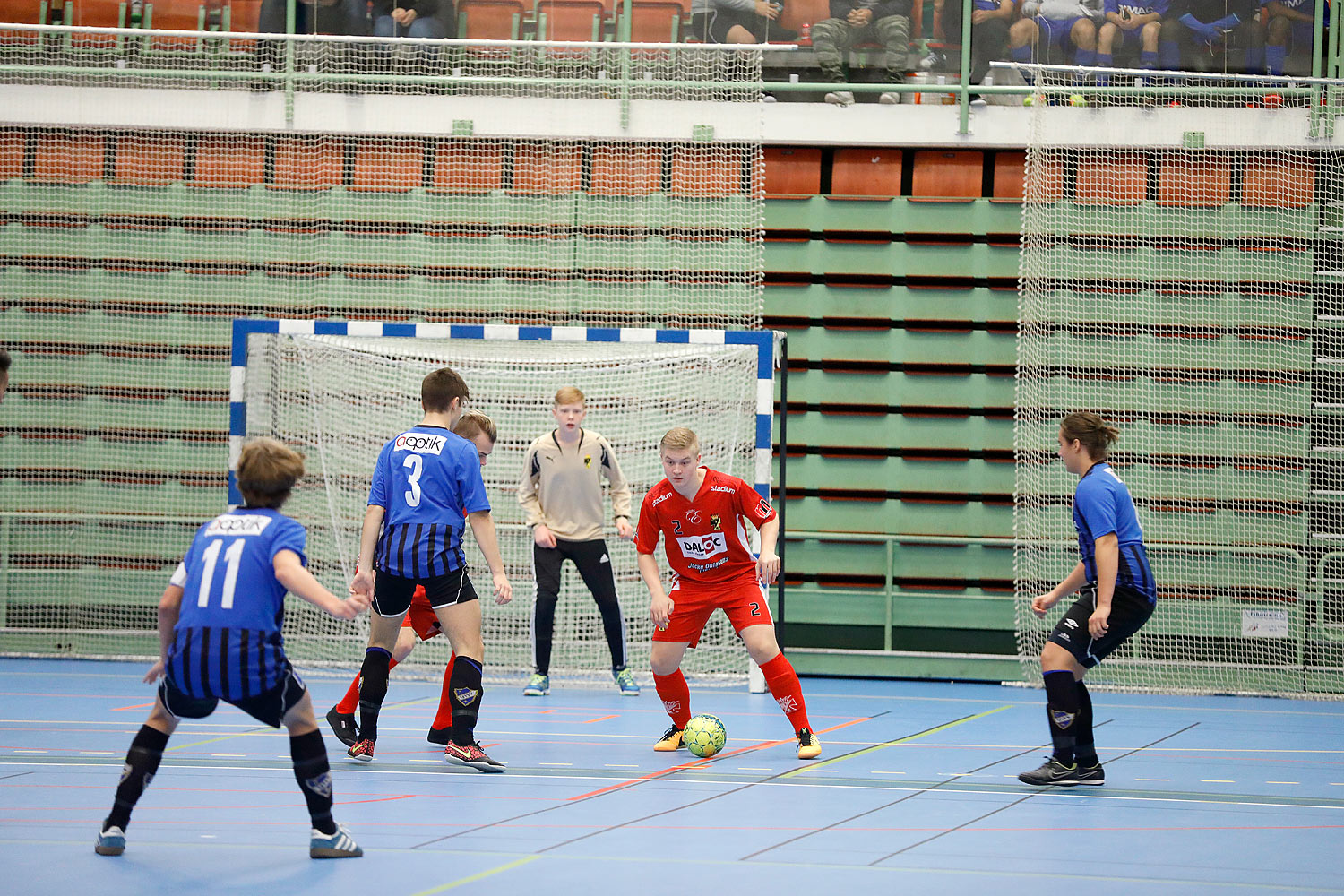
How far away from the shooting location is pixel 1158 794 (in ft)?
20.0

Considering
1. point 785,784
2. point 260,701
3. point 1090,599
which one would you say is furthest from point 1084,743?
point 260,701

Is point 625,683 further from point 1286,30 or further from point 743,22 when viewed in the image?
point 1286,30

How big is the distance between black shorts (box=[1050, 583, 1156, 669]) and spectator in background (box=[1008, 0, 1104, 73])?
6.24 m

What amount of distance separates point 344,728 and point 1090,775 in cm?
360

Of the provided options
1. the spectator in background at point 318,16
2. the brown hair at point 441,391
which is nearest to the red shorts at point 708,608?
the brown hair at point 441,391

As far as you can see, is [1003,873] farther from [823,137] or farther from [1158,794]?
[823,137]

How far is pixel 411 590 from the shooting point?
641 cm

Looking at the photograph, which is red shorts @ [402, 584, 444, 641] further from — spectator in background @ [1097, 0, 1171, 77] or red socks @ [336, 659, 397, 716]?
spectator in background @ [1097, 0, 1171, 77]

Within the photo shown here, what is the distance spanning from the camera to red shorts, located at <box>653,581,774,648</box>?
6.91m

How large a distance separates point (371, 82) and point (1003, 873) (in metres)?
9.13

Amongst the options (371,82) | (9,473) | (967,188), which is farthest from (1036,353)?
(9,473)

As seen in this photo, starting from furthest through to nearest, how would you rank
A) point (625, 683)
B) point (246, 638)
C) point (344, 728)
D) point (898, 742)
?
1. point (625, 683)
2. point (898, 742)
3. point (344, 728)
4. point (246, 638)

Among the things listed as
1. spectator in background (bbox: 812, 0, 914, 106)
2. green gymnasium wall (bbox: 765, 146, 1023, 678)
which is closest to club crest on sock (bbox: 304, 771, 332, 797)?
green gymnasium wall (bbox: 765, 146, 1023, 678)

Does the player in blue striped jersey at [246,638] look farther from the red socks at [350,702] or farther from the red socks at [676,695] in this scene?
the red socks at [676,695]
